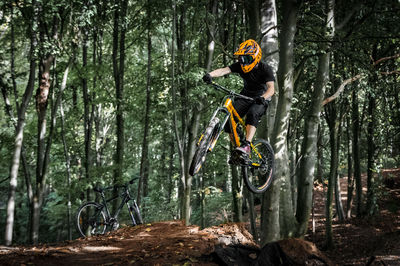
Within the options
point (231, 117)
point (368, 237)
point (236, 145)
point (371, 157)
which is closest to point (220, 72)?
point (231, 117)

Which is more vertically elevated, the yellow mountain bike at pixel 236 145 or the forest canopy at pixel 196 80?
the forest canopy at pixel 196 80

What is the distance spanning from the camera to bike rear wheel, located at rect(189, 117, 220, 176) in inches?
190

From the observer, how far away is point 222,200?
18.3 metres

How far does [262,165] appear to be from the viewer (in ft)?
20.5

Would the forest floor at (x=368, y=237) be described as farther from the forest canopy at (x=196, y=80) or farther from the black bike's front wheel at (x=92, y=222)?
the black bike's front wheel at (x=92, y=222)

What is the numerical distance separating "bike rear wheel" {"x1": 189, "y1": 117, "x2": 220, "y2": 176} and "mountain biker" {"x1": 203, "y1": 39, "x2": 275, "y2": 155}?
0.54m

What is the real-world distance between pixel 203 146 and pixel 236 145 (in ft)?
3.45

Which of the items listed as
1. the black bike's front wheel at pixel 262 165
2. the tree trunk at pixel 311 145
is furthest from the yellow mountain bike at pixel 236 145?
the tree trunk at pixel 311 145

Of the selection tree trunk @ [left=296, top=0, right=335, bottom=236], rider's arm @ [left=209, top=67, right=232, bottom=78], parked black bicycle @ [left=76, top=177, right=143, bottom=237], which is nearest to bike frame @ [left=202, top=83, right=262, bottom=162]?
rider's arm @ [left=209, top=67, right=232, bottom=78]

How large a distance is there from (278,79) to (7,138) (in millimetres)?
10649

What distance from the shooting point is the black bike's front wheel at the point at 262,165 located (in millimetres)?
6047

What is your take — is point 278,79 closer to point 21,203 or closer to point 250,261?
point 250,261

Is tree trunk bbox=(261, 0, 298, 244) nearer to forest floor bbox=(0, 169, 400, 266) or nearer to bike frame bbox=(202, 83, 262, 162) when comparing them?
bike frame bbox=(202, 83, 262, 162)

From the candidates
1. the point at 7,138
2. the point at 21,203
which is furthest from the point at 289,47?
the point at 21,203
